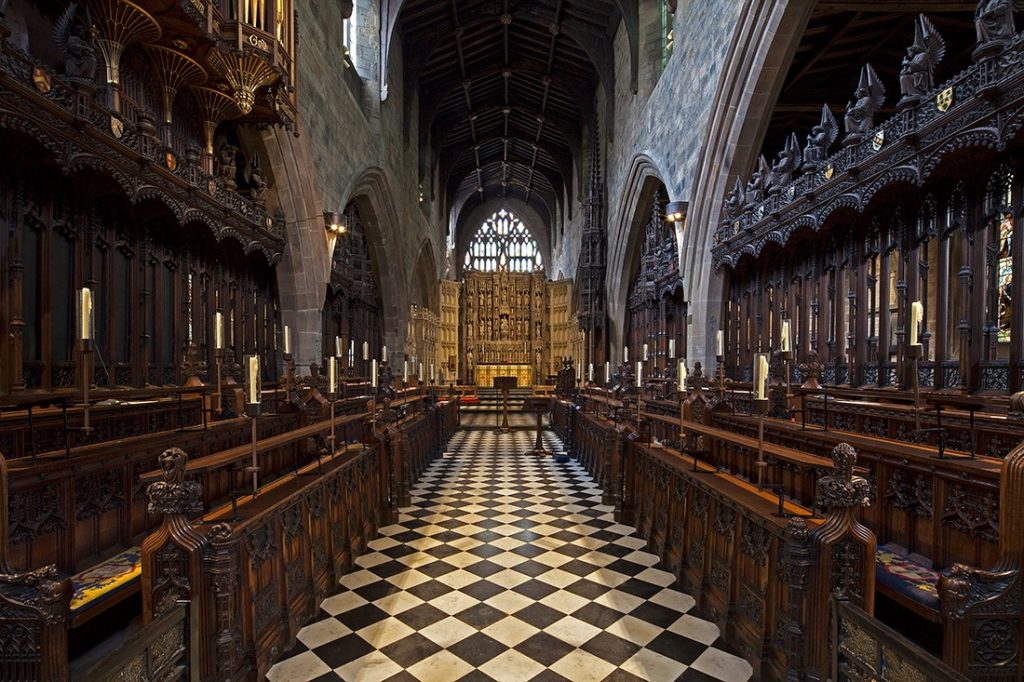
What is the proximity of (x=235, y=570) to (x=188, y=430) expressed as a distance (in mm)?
2318

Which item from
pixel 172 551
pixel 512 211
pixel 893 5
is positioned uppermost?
pixel 512 211

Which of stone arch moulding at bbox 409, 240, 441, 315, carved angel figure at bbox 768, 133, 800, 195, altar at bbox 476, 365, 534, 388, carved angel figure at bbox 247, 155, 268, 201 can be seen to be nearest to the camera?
carved angel figure at bbox 768, 133, 800, 195

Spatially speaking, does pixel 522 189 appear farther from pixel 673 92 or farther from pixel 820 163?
pixel 820 163

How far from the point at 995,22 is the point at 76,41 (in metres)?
7.58

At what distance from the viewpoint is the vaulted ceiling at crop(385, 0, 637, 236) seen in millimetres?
14711

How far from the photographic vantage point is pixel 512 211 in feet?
105

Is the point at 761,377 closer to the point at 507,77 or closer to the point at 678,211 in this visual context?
the point at 678,211

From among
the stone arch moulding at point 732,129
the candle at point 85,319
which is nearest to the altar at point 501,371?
the stone arch moulding at point 732,129

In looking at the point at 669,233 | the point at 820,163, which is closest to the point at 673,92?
the point at 669,233

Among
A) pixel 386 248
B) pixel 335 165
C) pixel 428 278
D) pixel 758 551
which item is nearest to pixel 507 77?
pixel 428 278

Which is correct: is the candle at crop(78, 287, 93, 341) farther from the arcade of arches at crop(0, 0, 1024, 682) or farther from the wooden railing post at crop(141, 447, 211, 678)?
the wooden railing post at crop(141, 447, 211, 678)

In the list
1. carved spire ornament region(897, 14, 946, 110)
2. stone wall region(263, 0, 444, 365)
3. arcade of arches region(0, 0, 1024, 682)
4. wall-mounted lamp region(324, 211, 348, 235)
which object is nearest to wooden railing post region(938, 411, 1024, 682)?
arcade of arches region(0, 0, 1024, 682)

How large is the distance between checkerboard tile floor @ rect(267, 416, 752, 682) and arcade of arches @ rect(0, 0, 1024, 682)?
0.09 feet

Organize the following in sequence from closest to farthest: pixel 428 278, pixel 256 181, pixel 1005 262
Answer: pixel 1005 262 < pixel 256 181 < pixel 428 278
